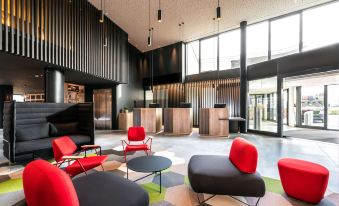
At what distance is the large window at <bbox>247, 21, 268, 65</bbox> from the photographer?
7874mm

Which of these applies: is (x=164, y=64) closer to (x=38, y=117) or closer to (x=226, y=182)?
(x=38, y=117)

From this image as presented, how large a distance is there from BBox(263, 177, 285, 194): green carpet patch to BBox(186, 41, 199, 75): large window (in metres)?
8.13

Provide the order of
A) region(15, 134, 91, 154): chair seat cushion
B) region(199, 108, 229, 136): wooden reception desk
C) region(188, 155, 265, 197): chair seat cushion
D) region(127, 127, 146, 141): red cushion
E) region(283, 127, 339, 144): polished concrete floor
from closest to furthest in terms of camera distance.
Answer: region(188, 155, 265, 197): chair seat cushion
region(15, 134, 91, 154): chair seat cushion
region(127, 127, 146, 141): red cushion
region(283, 127, 339, 144): polished concrete floor
region(199, 108, 229, 136): wooden reception desk

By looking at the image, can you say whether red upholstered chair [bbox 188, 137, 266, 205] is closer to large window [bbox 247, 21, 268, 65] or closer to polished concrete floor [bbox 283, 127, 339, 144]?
polished concrete floor [bbox 283, 127, 339, 144]

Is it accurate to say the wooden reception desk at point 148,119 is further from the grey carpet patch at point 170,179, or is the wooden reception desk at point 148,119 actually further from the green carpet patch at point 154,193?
the green carpet patch at point 154,193

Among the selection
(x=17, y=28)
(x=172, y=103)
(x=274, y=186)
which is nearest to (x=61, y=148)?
(x=17, y=28)

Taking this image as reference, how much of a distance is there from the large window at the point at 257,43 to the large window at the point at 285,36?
0.33 m

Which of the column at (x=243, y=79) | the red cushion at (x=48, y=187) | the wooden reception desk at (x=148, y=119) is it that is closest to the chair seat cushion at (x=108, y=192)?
the red cushion at (x=48, y=187)

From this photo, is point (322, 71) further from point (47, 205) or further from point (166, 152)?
point (47, 205)

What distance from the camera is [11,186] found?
2973mm

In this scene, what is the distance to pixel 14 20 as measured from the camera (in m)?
4.26

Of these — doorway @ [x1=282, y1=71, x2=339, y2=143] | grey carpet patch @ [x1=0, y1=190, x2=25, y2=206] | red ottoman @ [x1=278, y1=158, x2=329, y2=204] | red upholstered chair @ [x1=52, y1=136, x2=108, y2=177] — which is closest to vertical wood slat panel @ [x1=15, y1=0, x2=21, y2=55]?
red upholstered chair @ [x1=52, y1=136, x2=108, y2=177]

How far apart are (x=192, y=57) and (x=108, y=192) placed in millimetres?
9906

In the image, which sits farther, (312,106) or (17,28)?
(312,106)
